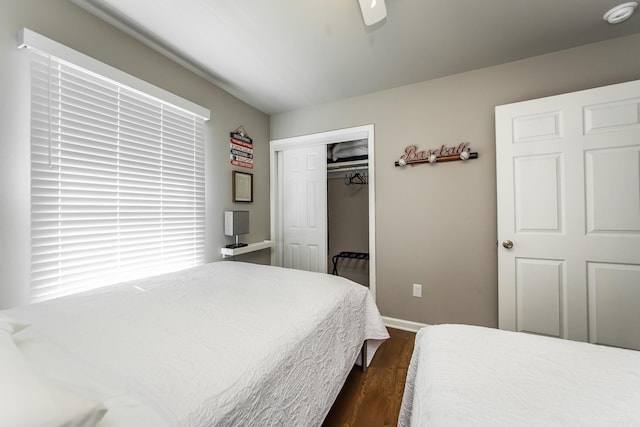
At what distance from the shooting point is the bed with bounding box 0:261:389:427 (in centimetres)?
50

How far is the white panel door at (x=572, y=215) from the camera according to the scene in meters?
1.59

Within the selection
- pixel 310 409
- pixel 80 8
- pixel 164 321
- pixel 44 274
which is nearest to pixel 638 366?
pixel 310 409

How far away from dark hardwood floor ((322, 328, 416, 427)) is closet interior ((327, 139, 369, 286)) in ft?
5.34

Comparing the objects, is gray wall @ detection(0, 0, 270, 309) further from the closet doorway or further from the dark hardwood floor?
the dark hardwood floor

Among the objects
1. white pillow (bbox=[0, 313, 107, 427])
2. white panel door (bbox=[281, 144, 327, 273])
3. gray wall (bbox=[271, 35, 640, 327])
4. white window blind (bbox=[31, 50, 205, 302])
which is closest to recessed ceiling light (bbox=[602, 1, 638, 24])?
gray wall (bbox=[271, 35, 640, 327])

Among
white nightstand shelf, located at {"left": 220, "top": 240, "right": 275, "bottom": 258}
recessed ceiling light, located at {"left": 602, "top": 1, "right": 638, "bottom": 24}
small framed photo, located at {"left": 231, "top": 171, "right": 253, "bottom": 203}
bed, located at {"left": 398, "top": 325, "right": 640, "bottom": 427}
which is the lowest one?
bed, located at {"left": 398, "top": 325, "right": 640, "bottom": 427}

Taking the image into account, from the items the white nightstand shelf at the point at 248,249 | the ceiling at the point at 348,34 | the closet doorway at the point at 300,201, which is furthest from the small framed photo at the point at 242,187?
the ceiling at the point at 348,34

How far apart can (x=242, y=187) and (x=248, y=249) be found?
0.70 m

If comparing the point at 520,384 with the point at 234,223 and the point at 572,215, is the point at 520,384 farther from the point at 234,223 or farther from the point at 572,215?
the point at 234,223

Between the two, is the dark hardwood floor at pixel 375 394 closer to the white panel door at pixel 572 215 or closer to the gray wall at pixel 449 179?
the gray wall at pixel 449 179

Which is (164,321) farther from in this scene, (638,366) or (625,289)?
(625,289)

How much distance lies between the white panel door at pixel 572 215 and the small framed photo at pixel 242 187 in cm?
243

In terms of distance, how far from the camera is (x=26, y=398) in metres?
0.41

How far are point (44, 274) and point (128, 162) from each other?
83cm
